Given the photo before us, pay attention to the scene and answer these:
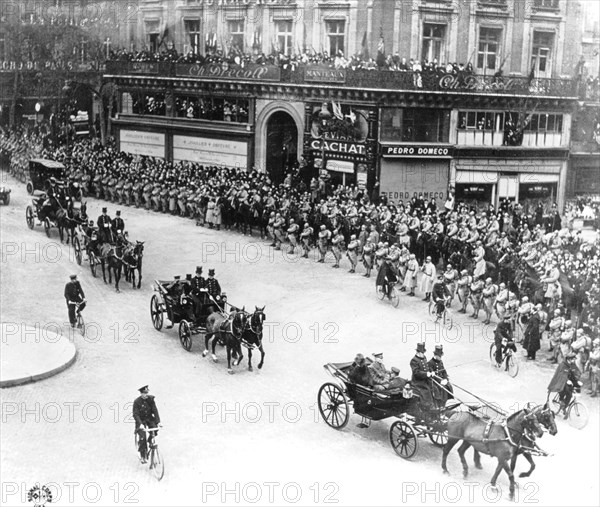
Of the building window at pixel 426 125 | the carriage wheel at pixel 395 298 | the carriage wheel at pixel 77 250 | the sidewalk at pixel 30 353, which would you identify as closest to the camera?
the sidewalk at pixel 30 353

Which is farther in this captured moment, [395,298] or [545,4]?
[545,4]

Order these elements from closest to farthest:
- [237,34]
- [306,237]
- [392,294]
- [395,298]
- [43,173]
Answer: [395,298] → [392,294] → [306,237] → [43,173] → [237,34]

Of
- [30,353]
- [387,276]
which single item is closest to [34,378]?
[30,353]

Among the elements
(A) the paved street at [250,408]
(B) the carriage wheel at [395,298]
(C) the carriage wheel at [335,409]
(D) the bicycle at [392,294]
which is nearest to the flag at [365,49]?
(A) the paved street at [250,408]

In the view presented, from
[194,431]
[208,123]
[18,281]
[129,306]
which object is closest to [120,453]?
[194,431]

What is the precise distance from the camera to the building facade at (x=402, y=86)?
40.9 meters

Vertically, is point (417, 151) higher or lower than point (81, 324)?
higher

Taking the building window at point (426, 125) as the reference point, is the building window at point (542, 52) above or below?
above

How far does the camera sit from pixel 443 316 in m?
25.9

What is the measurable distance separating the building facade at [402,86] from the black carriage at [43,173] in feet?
33.3

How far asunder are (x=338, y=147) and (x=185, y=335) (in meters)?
22.1

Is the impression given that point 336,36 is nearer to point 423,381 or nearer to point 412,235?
point 412,235

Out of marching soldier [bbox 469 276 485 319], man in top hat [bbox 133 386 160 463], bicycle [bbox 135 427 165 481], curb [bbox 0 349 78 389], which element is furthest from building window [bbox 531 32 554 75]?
bicycle [bbox 135 427 165 481]

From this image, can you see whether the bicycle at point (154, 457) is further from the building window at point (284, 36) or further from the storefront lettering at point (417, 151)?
the building window at point (284, 36)
